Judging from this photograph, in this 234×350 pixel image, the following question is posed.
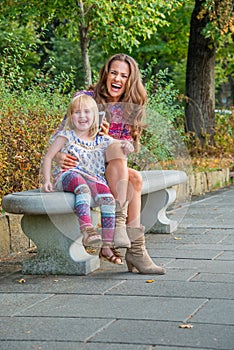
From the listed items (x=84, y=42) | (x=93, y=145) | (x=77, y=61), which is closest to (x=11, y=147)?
(x=93, y=145)

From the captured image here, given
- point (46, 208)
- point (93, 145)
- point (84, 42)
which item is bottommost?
point (46, 208)

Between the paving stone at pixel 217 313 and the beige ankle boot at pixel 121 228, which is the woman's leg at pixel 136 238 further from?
the paving stone at pixel 217 313

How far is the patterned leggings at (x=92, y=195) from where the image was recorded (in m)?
5.44

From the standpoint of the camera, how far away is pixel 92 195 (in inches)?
219

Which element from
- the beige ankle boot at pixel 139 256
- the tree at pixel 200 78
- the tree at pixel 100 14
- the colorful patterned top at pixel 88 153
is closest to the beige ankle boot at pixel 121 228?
the beige ankle boot at pixel 139 256

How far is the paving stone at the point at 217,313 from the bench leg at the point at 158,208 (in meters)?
2.17

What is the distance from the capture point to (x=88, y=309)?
4.63 metres

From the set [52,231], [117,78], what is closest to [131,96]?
[117,78]

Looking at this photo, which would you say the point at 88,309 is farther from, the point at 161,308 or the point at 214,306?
the point at 214,306

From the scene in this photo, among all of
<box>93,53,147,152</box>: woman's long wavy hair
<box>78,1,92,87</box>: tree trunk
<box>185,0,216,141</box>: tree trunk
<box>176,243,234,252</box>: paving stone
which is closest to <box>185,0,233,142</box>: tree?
<box>185,0,216,141</box>: tree trunk

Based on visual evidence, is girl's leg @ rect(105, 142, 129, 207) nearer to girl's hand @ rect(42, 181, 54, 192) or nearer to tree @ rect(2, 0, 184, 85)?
girl's hand @ rect(42, 181, 54, 192)

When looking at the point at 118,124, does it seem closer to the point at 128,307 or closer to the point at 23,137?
the point at 128,307

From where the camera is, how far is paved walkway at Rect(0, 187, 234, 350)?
12.9 ft

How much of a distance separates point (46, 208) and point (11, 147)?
236 cm
